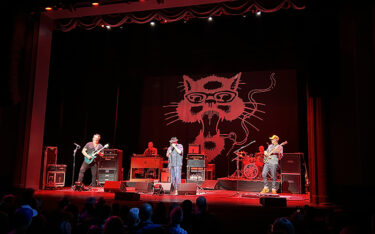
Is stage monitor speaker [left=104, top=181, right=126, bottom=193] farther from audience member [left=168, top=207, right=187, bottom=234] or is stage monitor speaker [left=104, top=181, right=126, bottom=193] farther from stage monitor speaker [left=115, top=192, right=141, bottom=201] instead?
audience member [left=168, top=207, right=187, bottom=234]

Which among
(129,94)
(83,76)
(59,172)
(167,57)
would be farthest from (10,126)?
(167,57)

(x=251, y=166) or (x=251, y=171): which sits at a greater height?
(x=251, y=166)

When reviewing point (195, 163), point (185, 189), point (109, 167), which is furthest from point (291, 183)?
point (109, 167)

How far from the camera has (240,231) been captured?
225 inches

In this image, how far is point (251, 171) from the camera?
1078 cm

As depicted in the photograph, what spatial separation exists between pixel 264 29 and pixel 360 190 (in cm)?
713

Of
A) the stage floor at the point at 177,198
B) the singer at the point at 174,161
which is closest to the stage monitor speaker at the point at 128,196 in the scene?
the stage floor at the point at 177,198

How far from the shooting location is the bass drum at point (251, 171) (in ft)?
35.2

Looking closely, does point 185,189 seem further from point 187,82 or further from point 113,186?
point 187,82

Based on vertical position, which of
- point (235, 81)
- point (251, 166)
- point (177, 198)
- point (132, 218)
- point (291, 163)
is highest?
point (235, 81)

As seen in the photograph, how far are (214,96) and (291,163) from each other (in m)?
4.22

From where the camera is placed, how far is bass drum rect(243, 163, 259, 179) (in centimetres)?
1072

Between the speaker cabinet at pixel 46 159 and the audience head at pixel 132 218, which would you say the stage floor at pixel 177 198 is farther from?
the audience head at pixel 132 218

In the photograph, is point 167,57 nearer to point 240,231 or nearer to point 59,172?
point 59,172
